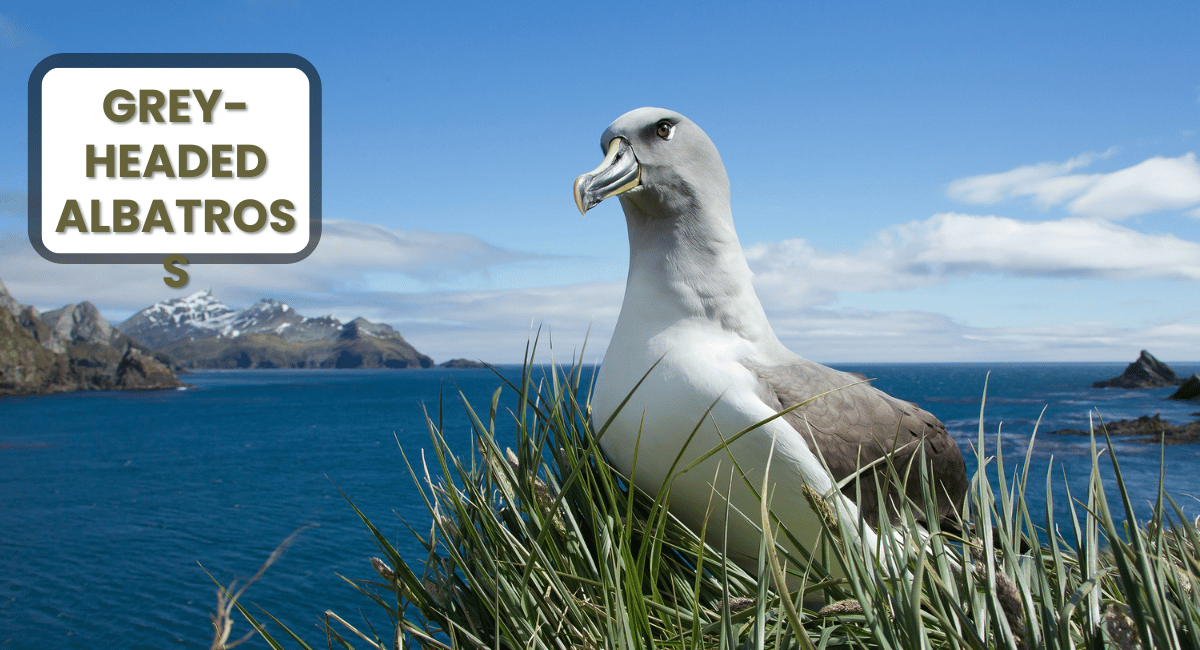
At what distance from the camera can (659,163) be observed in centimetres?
299

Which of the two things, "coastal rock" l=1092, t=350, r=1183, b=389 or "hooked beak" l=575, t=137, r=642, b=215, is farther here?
"coastal rock" l=1092, t=350, r=1183, b=389

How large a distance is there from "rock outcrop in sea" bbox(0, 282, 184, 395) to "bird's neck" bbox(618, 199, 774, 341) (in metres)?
146

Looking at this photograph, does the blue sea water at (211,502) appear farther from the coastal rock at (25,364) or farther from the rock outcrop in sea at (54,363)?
the rock outcrop in sea at (54,363)

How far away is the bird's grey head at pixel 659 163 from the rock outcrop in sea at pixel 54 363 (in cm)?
14597

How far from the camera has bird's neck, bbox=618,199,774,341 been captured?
9.62 ft

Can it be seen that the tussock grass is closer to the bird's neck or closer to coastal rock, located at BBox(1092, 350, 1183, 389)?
the bird's neck

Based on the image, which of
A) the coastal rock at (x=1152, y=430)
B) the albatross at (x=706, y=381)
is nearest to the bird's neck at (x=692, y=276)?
the albatross at (x=706, y=381)

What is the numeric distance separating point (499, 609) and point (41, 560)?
44371mm

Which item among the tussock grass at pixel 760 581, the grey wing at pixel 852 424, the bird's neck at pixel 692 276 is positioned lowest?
the tussock grass at pixel 760 581

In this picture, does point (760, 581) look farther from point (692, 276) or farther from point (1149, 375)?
point (1149, 375)

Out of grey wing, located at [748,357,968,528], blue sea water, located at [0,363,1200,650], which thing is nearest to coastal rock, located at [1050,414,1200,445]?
blue sea water, located at [0,363,1200,650]

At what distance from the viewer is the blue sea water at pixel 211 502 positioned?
1021 inches

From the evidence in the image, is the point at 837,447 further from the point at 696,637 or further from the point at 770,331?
the point at 696,637

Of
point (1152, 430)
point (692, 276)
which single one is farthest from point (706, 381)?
point (1152, 430)
